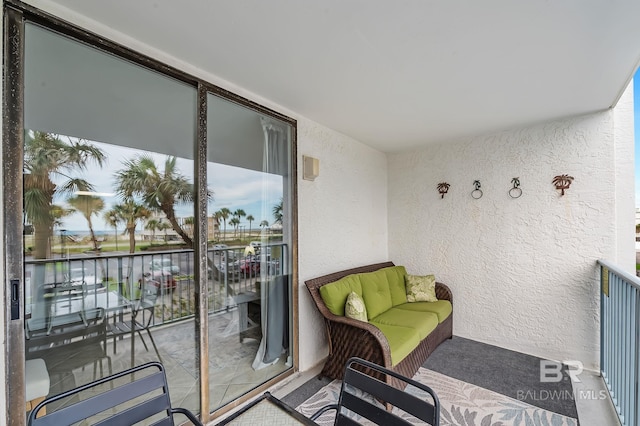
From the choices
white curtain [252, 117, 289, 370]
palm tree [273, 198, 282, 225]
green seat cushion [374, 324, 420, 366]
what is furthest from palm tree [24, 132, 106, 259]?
green seat cushion [374, 324, 420, 366]

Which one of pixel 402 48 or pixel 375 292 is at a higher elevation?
pixel 402 48

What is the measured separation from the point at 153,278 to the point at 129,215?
0.45 meters

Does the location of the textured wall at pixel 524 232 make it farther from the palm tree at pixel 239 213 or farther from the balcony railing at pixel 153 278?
the palm tree at pixel 239 213

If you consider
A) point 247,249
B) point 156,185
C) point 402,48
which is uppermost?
point 402,48

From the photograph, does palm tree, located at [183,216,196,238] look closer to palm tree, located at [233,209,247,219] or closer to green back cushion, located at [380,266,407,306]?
palm tree, located at [233,209,247,219]

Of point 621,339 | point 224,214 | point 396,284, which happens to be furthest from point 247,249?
point 621,339

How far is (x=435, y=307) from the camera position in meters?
3.23

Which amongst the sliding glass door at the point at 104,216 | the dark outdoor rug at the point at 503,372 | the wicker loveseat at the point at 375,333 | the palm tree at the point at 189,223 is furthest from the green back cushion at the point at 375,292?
the palm tree at the point at 189,223

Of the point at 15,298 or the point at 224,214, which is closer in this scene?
the point at 15,298

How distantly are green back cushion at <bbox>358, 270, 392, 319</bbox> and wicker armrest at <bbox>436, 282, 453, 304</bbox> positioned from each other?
69 cm

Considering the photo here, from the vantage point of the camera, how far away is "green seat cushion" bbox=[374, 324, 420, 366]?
2367mm

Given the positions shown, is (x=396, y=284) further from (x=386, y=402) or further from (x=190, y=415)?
(x=190, y=415)

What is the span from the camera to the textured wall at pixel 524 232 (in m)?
2.88

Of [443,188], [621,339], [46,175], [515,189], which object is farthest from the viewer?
[443,188]
